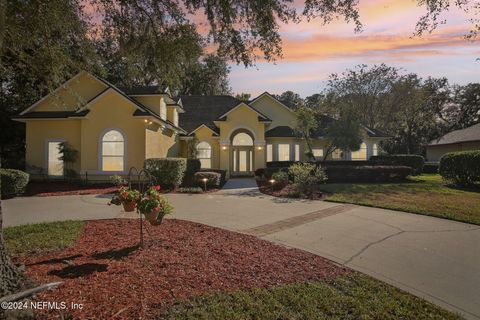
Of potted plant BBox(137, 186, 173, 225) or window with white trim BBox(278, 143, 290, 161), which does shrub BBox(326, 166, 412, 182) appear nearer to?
window with white trim BBox(278, 143, 290, 161)

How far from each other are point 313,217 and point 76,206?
846 centimetres

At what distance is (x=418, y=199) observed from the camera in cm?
1361

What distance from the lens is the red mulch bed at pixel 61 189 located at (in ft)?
50.7

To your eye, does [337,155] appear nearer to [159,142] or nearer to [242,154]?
[242,154]

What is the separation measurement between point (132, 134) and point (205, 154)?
27.3 feet

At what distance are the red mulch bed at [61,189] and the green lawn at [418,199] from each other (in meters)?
11.3

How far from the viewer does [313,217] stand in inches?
389

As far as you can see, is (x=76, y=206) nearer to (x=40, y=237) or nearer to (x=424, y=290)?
(x=40, y=237)

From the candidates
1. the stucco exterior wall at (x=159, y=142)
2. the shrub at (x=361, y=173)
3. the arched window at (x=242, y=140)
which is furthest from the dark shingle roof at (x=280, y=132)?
the stucco exterior wall at (x=159, y=142)

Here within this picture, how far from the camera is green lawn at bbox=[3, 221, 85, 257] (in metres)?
6.13

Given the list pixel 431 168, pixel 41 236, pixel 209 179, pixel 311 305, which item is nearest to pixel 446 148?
pixel 431 168

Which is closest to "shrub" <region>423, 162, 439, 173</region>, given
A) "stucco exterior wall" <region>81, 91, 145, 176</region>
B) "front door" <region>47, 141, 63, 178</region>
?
"stucco exterior wall" <region>81, 91, 145, 176</region>

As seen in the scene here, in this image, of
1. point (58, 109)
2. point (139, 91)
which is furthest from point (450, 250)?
point (58, 109)

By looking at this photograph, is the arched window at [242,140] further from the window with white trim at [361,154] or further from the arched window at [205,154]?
the window with white trim at [361,154]
